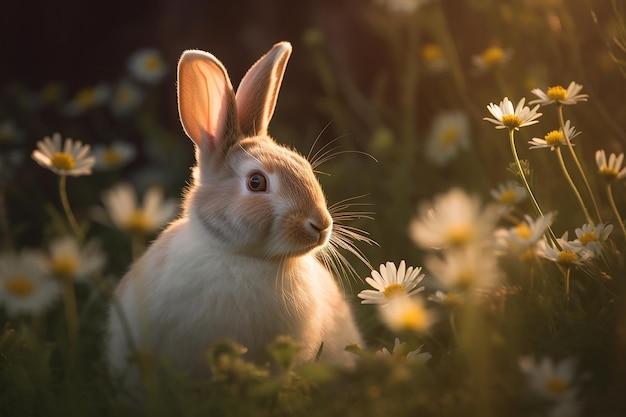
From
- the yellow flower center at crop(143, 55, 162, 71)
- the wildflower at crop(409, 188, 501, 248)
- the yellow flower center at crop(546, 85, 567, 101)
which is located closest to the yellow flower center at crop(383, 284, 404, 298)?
the wildflower at crop(409, 188, 501, 248)

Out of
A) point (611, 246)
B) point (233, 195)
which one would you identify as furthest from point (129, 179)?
point (611, 246)

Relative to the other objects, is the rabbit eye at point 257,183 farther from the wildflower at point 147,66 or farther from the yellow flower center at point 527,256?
the wildflower at point 147,66

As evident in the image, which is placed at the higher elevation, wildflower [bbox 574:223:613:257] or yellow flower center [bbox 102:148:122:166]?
wildflower [bbox 574:223:613:257]

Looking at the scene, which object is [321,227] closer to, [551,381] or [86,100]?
[551,381]

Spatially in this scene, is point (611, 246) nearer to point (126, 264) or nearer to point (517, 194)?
point (517, 194)

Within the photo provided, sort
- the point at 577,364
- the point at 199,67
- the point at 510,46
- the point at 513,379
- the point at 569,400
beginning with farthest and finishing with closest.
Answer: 1. the point at 510,46
2. the point at 199,67
3. the point at 577,364
4. the point at 513,379
5. the point at 569,400

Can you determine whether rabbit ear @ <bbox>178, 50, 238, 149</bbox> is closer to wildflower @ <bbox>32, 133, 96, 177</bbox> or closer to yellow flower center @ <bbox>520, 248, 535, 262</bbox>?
wildflower @ <bbox>32, 133, 96, 177</bbox>

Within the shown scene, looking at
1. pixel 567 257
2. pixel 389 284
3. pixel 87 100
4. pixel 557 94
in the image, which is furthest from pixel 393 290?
pixel 87 100
